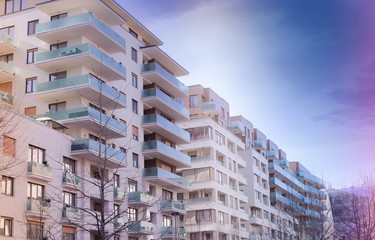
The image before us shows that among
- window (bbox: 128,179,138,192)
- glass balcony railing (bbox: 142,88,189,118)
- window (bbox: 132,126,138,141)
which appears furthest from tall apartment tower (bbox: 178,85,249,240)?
window (bbox: 132,126,138,141)

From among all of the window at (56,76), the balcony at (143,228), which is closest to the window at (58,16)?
the window at (56,76)

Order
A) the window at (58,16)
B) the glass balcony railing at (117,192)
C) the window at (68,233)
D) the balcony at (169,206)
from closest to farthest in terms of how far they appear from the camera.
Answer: the window at (68,233) < the glass balcony railing at (117,192) < the window at (58,16) < the balcony at (169,206)

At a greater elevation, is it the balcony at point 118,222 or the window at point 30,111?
the window at point 30,111

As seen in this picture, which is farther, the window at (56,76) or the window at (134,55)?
the window at (134,55)

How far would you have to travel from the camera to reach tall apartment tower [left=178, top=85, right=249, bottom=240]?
77438 millimetres

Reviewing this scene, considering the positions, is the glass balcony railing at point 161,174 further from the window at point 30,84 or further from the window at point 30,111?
the window at point 30,84

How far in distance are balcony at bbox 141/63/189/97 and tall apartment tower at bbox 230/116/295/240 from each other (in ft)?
95.6

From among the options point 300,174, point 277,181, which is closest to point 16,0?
point 277,181

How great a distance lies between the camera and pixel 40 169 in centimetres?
4372

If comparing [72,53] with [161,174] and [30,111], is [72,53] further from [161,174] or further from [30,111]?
[161,174]

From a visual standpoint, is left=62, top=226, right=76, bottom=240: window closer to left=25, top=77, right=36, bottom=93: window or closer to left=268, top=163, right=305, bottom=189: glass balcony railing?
left=25, top=77, right=36, bottom=93: window

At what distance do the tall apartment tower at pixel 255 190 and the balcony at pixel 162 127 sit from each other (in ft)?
92.1

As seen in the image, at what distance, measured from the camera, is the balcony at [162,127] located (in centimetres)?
6322

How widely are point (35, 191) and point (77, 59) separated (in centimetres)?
1334
